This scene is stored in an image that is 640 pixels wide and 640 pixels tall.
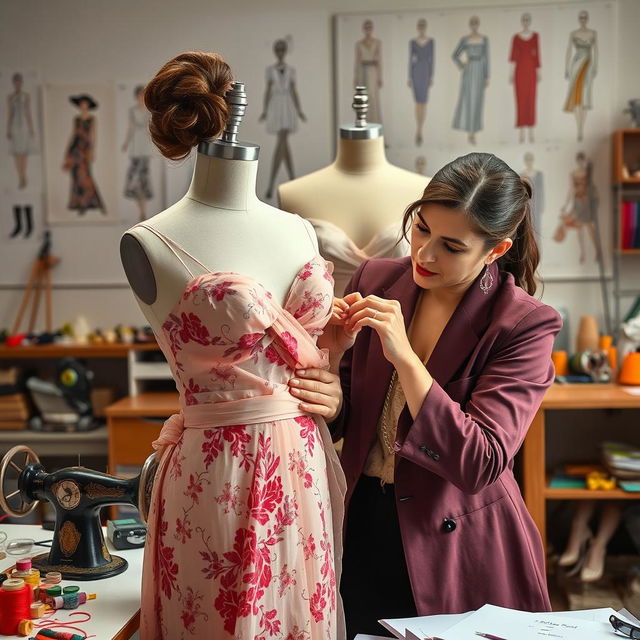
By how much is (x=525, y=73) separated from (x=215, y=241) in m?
2.98

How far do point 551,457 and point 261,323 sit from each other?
10.2 feet

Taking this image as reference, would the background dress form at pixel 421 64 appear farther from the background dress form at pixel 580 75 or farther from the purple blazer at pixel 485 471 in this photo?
the purple blazer at pixel 485 471

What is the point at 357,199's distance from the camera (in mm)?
2762

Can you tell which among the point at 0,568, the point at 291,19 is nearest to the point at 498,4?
the point at 291,19

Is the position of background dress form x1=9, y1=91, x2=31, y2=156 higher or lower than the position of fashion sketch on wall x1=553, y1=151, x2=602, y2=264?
higher

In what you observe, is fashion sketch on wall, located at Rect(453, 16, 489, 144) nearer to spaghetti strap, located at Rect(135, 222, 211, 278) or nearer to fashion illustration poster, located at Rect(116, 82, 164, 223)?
fashion illustration poster, located at Rect(116, 82, 164, 223)

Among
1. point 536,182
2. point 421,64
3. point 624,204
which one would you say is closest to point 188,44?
point 421,64

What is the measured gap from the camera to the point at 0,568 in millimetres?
1807

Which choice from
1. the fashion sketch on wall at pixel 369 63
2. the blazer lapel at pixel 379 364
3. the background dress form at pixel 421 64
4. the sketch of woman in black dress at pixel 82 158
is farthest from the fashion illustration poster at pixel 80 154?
the blazer lapel at pixel 379 364

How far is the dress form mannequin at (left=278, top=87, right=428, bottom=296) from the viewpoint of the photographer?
267 cm

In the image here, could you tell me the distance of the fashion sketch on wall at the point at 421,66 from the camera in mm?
4051

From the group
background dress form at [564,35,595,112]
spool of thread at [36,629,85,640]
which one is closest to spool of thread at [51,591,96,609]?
spool of thread at [36,629,85,640]

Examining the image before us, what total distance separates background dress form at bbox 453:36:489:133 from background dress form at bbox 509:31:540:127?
5.3 inches

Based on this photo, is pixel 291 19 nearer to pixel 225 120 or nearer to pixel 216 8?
pixel 216 8
